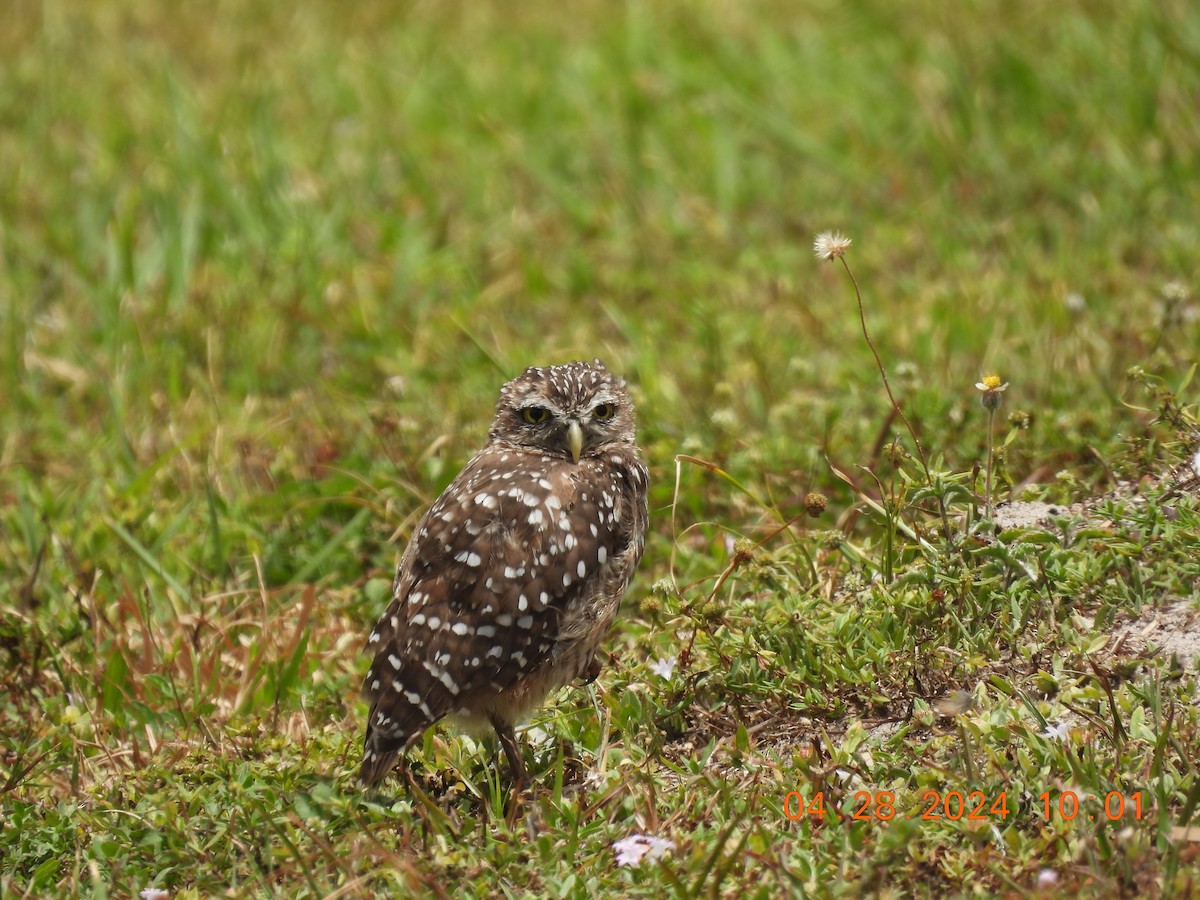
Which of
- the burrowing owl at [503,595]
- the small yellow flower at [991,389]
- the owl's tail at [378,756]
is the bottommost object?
the owl's tail at [378,756]

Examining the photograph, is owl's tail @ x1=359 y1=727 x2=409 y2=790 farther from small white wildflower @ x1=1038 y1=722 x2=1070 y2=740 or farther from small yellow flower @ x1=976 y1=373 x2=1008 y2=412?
small yellow flower @ x1=976 y1=373 x2=1008 y2=412

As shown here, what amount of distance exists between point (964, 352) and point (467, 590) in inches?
125

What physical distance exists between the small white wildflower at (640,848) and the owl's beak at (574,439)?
1.43m

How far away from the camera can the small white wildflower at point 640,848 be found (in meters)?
3.56

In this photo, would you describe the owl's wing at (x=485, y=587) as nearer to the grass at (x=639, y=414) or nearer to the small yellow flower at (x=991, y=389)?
the grass at (x=639, y=414)

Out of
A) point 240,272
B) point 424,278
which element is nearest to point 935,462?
point 424,278

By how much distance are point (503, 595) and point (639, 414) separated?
2002 millimetres

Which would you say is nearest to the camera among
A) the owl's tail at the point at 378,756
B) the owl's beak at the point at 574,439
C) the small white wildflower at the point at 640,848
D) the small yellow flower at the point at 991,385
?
the small white wildflower at the point at 640,848

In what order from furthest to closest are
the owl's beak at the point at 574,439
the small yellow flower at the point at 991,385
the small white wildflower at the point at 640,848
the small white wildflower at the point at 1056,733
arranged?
1. the owl's beak at the point at 574,439
2. the small yellow flower at the point at 991,385
3. the small white wildflower at the point at 1056,733
4. the small white wildflower at the point at 640,848

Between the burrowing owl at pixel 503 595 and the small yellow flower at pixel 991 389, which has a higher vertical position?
the small yellow flower at pixel 991 389

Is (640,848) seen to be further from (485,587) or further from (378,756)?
(485,587)
